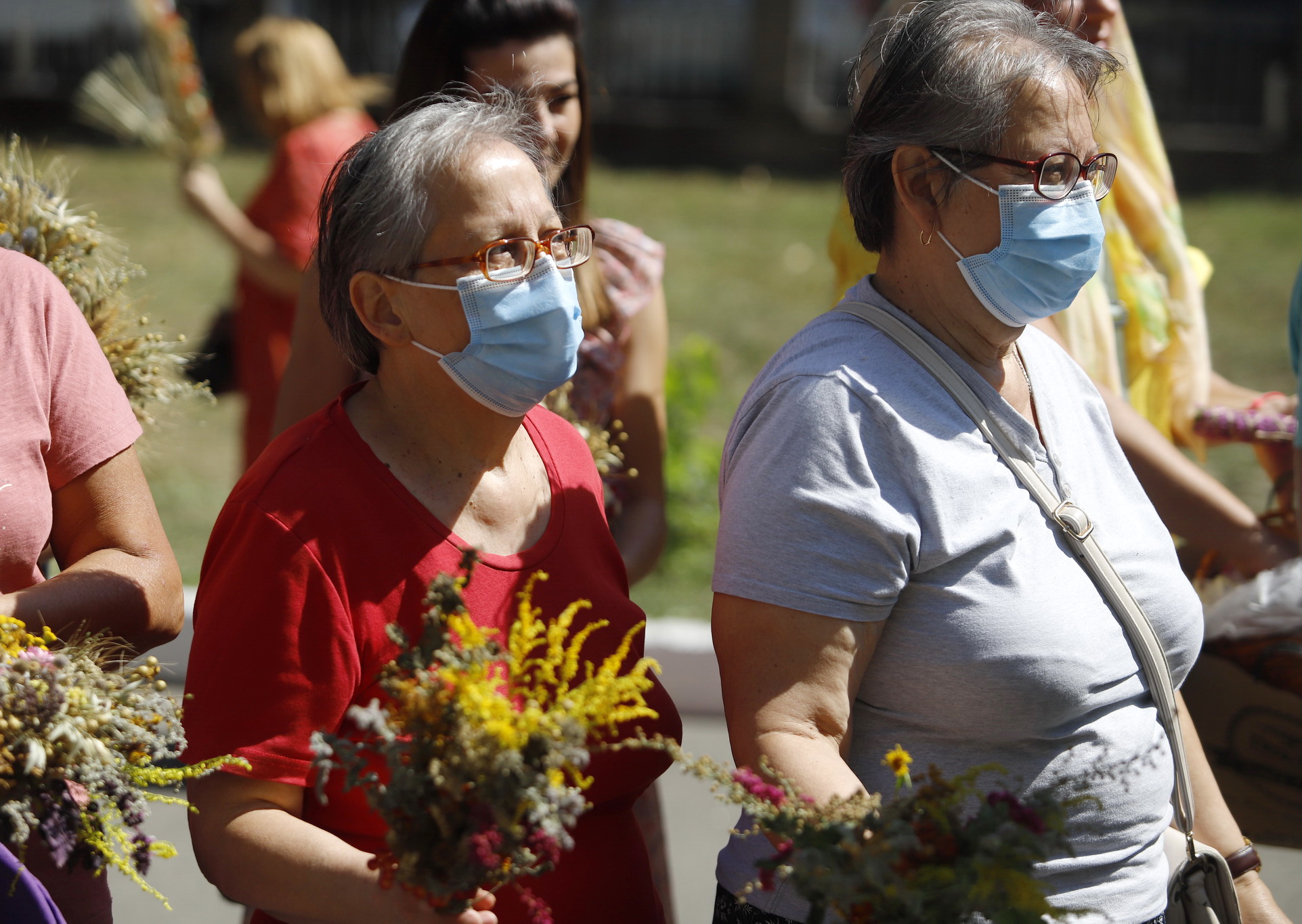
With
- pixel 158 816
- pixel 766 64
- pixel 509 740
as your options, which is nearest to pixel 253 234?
pixel 158 816

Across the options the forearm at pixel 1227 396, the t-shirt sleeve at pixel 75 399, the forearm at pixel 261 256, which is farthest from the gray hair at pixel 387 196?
the forearm at pixel 261 256

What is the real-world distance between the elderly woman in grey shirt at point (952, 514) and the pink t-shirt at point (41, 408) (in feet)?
2.99

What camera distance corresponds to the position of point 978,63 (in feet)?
5.99

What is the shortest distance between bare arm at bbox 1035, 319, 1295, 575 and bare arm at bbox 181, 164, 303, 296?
2.60 m

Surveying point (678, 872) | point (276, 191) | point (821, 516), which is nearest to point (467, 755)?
point (821, 516)

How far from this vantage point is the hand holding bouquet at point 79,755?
140 centimetres

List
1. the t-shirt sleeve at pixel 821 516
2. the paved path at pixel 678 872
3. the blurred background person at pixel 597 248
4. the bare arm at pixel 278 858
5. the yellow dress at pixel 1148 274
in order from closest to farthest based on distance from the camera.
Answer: the bare arm at pixel 278 858, the t-shirt sleeve at pixel 821 516, the blurred background person at pixel 597 248, the yellow dress at pixel 1148 274, the paved path at pixel 678 872

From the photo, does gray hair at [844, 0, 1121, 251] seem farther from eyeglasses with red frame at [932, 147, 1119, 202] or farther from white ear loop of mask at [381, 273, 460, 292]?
white ear loop of mask at [381, 273, 460, 292]

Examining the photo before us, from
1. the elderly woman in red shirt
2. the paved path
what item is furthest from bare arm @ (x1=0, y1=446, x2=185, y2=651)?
the paved path

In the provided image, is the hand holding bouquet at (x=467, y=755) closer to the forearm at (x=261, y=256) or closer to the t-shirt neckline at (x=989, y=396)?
the t-shirt neckline at (x=989, y=396)

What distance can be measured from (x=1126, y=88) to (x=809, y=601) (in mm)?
1873

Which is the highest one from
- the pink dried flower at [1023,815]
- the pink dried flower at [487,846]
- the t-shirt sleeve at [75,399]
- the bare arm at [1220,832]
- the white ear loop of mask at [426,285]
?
the white ear loop of mask at [426,285]

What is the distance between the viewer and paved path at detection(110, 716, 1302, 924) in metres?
3.68

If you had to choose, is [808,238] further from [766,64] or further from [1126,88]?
[1126,88]
